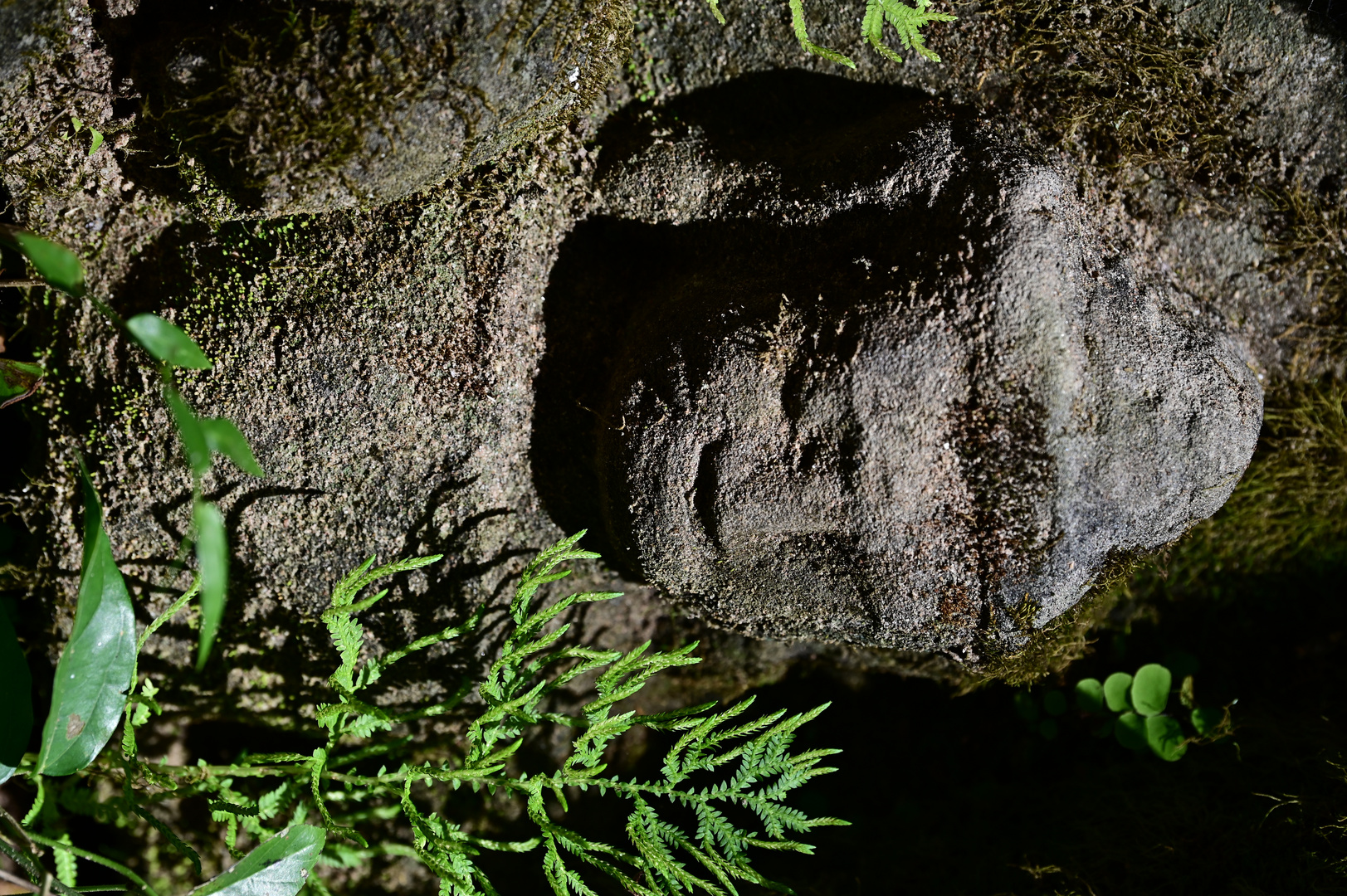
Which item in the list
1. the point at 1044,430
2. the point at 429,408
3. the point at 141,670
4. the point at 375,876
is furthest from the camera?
the point at 375,876

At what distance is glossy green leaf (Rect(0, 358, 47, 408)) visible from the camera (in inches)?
69.9

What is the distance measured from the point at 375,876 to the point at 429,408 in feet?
5.61

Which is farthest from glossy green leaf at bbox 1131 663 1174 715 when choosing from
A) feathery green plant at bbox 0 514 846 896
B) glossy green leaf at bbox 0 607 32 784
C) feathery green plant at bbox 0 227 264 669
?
glossy green leaf at bbox 0 607 32 784

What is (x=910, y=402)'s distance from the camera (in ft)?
4.96

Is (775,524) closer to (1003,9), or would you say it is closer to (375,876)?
(1003,9)

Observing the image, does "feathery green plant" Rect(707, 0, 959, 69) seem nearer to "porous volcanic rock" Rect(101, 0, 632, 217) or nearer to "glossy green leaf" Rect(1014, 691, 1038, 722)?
"porous volcanic rock" Rect(101, 0, 632, 217)

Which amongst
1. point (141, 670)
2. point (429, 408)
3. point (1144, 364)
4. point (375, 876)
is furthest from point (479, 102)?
point (375, 876)

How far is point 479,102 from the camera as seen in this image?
5.09 ft

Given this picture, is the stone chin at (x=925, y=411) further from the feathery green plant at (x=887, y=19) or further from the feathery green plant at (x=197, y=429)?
the feathery green plant at (x=197, y=429)

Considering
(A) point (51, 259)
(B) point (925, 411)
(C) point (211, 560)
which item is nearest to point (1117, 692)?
(B) point (925, 411)

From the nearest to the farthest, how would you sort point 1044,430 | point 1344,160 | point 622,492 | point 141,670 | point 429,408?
point 1044,430
point 622,492
point 429,408
point 1344,160
point 141,670

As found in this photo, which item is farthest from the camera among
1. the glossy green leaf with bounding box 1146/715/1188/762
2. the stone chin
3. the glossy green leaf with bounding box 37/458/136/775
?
the glossy green leaf with bounding box 1146/715/1188/762

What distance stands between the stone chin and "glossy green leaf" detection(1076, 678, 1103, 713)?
3.18 feet

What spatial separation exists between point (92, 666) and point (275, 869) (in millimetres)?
538
